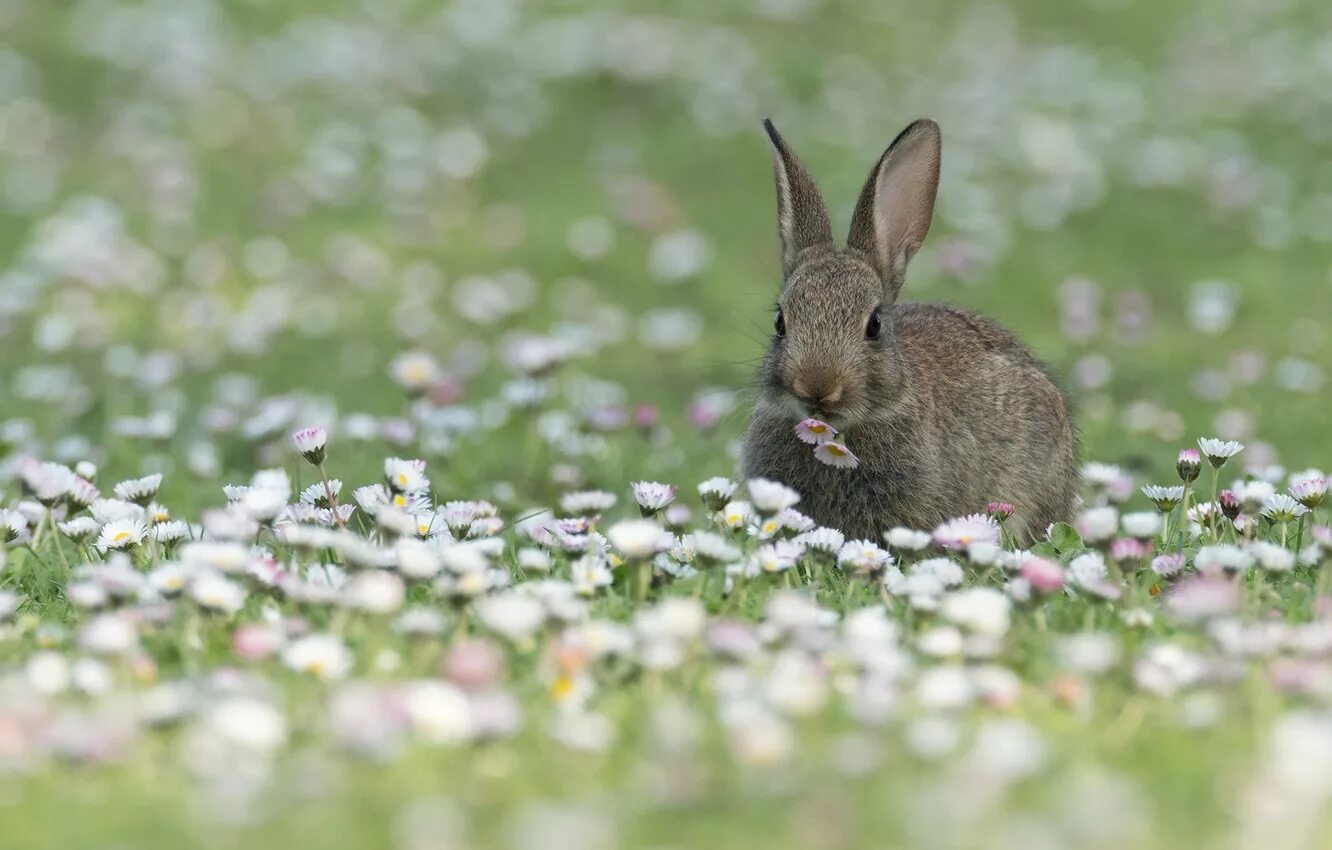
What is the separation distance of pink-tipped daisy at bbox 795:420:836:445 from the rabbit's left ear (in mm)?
830

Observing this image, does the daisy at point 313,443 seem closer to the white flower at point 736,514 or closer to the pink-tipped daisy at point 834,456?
the white flower at point 736,514

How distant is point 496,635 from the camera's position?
4.02 meters

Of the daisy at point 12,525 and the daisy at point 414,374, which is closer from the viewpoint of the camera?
the daisy at point 12,525

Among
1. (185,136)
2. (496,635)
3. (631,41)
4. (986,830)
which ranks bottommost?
(986,830)

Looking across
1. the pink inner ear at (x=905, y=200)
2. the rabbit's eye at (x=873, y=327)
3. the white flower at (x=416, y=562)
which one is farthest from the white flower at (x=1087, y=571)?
the pink inner ear at (x=905, y=200)

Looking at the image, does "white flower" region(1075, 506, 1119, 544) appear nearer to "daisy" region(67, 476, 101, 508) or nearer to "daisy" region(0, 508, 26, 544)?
"daisy" region(0, 508, 26, 544)

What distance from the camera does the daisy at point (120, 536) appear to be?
475 centimetres

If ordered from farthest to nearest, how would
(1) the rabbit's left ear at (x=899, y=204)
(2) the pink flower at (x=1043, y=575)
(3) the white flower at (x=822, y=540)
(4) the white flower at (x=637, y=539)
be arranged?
1. (1) the rabbit's left ear at (x=899, y=204)
2. (3) the white flower at (x=822, y=540)
3. (4) the white flower at (x=637, y=539)
4. (2) the pink flower at (x=1043, y=575)

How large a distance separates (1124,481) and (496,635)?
2.57m

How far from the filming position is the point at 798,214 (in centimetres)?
617

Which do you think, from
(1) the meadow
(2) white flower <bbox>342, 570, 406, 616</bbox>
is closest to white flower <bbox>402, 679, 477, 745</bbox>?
(1) the meadow

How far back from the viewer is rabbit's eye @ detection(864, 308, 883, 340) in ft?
18.7

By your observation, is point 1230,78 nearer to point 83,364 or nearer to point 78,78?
point 78,78

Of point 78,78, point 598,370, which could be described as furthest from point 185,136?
point 598,370
